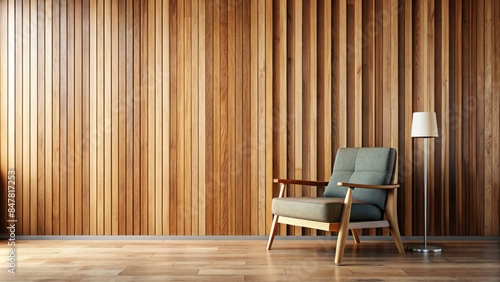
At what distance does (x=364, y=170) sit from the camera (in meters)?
4.58

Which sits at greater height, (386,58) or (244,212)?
(386,58)

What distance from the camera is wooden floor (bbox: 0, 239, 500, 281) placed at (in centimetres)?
347

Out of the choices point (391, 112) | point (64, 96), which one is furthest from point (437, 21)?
point (64, 96)

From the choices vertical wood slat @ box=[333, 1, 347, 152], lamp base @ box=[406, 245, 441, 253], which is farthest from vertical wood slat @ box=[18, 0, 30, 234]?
lamp base @ box=[406, 245, 441, 253]

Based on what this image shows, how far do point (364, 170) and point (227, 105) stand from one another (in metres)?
1.38

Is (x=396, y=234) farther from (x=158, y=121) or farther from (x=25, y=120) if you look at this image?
(x=25, y=120)

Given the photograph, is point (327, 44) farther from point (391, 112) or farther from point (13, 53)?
point (13, 53)

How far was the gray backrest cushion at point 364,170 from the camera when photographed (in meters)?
4.41

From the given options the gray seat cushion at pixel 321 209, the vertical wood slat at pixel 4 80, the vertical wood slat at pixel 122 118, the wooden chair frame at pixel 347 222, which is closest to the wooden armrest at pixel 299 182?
the wooden chair frame at pixel 347 222

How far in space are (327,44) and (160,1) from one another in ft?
5.20

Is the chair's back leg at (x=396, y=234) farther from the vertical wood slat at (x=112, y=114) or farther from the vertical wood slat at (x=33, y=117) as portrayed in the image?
the vertical wood slat at (x=33, y=117)

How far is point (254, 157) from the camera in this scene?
505 centimetres

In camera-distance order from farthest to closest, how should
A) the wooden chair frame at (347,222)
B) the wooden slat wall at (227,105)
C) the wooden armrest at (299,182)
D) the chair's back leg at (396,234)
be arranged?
the wooden slat wall at (227,105)
the wooden armrest at (299,182)
the chair's back leg at (396,234)
the wooden chair frame at (347,222)

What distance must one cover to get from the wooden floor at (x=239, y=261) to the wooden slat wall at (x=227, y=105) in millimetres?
366
